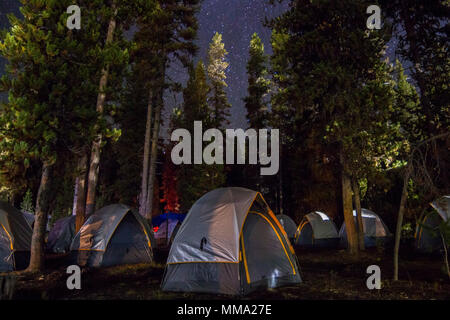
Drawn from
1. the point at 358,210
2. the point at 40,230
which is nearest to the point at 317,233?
the point at 358,210

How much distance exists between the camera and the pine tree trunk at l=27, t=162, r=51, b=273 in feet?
33.7

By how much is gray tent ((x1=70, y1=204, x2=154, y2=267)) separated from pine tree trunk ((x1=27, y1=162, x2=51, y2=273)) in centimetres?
142

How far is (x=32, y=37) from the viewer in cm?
992

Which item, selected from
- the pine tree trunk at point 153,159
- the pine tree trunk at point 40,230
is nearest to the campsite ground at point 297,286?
the pine tree trunk at point 40,230

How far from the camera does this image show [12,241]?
10.3 m

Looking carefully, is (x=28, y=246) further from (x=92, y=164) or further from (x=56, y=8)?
(x=56, y=8)

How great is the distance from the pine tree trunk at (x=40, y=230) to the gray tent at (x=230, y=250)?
5082 mm

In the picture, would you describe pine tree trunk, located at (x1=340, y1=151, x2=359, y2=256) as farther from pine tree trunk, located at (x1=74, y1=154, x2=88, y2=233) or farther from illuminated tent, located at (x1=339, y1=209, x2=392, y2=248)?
pine tree trunk, located at (x1=74, y1=154, x2=88, y2=233)

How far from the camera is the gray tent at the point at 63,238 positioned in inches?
676

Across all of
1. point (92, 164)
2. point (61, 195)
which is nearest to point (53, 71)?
point (92, 164)

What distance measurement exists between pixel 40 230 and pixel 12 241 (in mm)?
850

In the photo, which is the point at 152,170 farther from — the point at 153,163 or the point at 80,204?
the point at 80,204

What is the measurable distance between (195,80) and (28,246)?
96.0 ft

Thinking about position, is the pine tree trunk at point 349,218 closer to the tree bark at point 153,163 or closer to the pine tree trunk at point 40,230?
the tree bark at point 153,163
